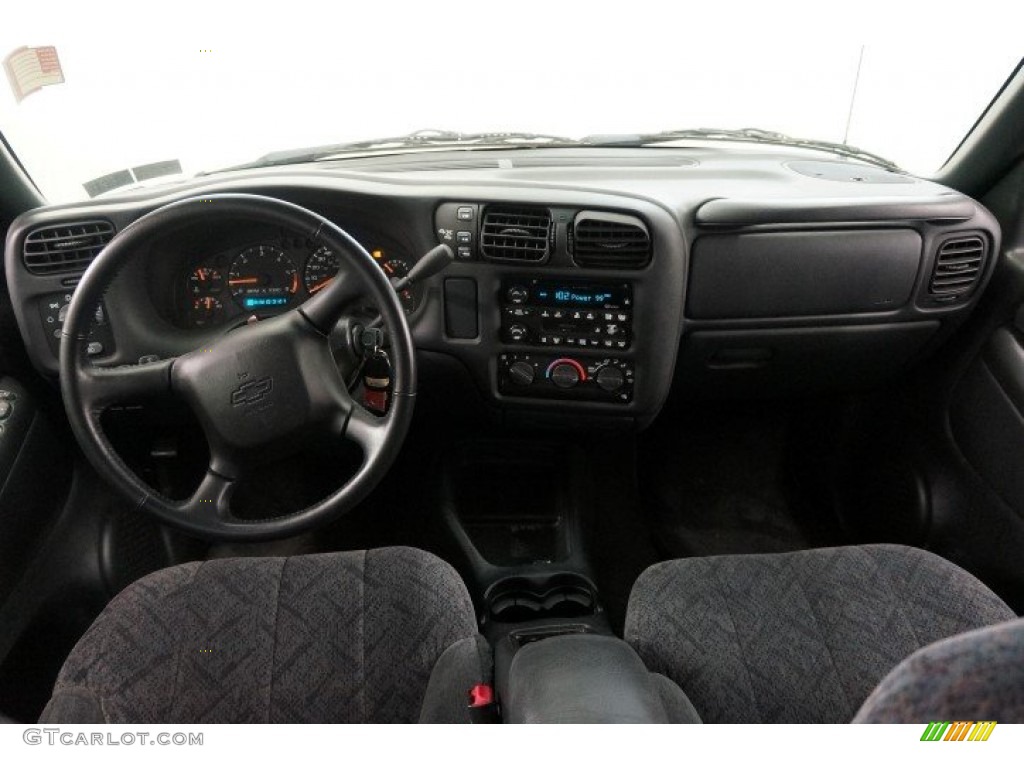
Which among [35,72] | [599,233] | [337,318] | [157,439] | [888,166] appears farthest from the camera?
[888,166]

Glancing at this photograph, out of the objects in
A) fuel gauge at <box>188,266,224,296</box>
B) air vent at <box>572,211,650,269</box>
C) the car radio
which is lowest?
the car radio

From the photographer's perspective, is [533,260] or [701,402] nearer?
[533,260]

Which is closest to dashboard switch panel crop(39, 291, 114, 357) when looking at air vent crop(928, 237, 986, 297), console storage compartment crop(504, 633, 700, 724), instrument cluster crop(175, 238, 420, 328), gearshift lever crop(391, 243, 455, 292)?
instrument cluster crop(175, 238, 420, 328)

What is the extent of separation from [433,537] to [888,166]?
1.46 metres

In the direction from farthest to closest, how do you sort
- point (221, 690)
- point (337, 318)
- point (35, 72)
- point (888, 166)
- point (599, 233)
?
1. point (888, 166)
2. point (35, 72)
3. point (599, 233)
4. point (337, 318)
5. point (221, 690)

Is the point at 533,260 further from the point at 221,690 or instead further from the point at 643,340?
the point at 221,690

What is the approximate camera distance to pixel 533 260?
145cm

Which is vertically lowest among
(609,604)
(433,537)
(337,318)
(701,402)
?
(609,604)

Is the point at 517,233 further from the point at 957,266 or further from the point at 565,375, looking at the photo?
the point at 957,266

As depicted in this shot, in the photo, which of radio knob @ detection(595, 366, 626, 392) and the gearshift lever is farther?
radio knob @ detection(595, 366, 626, 392)

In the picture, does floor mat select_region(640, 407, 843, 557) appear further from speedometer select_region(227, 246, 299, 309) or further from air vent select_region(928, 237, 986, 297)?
speedometer select_region(227, 246, 299, 309)

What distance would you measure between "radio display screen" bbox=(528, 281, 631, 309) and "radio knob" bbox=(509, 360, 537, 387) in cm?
15

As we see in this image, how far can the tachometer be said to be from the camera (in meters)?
1.50

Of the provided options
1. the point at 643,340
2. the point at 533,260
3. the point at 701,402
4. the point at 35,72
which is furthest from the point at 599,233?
the point at 35,72
